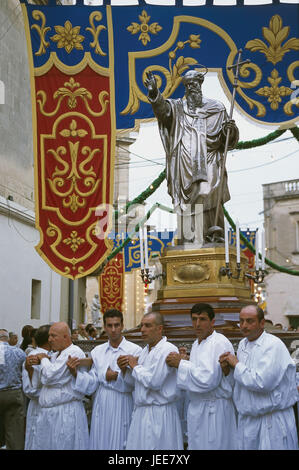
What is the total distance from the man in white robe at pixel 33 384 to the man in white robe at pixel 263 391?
4.95 ft

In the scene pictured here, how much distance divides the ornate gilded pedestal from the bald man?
173cm

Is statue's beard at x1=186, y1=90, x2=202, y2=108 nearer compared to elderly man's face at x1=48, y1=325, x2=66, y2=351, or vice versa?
elderly man's face at x1=48, y1=325, x2=66, y2=351

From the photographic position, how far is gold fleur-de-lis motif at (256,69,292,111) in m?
8.44

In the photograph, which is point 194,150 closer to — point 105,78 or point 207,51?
point 105,78

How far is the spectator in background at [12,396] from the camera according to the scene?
5.41 metres

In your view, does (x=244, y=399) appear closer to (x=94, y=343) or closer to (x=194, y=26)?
(x=94, y=343)

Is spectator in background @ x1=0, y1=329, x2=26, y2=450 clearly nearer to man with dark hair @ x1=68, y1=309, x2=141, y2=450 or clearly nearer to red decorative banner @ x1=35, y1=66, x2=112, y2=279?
man with dark hair @ x1=68, y1=309, x2=141, y2=450

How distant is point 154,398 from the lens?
4.38m

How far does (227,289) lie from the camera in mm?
6363

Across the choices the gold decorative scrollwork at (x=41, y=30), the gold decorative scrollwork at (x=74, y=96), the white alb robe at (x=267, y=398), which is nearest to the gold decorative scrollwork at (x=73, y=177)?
the gold decorative scrollwork at (x=74, y=96)

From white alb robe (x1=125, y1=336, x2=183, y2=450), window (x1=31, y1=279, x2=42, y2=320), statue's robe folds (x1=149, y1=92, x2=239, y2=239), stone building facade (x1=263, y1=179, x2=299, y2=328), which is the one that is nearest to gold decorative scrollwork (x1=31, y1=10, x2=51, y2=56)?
statue's robe folds (x1=149, y1=92, x2=239, y2=239)

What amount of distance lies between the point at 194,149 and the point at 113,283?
24.1 ft

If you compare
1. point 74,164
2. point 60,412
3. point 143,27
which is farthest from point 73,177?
point 60,412

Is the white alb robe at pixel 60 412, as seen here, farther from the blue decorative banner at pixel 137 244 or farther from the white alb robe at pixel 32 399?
the blue decorative banner at pixel 137 244
